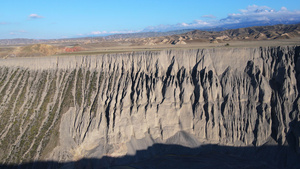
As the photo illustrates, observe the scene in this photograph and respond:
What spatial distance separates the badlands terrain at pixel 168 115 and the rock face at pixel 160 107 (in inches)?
4.8

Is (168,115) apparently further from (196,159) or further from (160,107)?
(196,159)

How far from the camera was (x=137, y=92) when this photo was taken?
30.4 meters

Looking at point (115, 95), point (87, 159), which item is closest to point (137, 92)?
point (115, 95)

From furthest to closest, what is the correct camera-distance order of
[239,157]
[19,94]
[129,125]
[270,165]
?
[19,94], [129,125], [239,157], [270,165]

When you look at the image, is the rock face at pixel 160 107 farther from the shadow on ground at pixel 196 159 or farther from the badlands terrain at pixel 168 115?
the shadow on ground at pixel 196 159

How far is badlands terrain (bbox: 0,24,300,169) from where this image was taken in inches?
1034

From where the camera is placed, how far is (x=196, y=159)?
85.3ft

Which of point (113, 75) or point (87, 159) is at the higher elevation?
point (113, 75)

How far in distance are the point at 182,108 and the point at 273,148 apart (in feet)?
38.5

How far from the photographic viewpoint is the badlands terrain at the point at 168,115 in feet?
86.2

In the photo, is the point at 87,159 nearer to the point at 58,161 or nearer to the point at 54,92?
the point at 58,161

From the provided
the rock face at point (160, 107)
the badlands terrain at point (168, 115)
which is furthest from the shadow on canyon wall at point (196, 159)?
the rock face at point (160, 107)

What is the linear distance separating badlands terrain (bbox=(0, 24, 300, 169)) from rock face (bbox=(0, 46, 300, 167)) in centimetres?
12

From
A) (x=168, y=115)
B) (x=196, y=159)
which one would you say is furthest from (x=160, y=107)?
(x=196, y=159)
